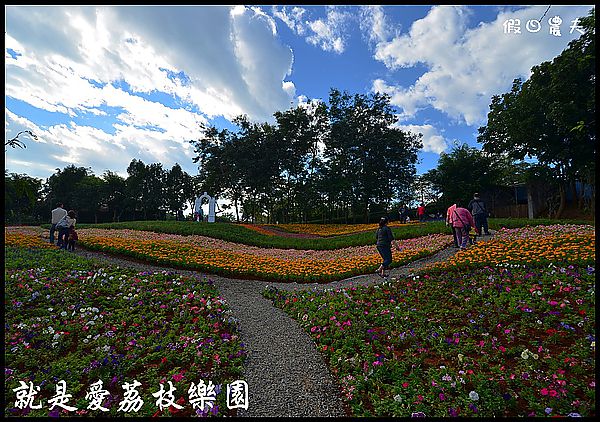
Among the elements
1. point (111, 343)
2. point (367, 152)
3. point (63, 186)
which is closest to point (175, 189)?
point (63, 186)

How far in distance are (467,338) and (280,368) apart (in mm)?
3086

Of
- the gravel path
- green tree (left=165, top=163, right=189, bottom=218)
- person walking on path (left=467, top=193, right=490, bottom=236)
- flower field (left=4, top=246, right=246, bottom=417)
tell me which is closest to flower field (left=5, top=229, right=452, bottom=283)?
person walking on path (left=467, top=193, right=490, bottom=236)

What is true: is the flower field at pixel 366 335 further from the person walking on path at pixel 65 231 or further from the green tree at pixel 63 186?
the green tree at pixel 63 186

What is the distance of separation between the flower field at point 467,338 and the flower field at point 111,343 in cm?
178

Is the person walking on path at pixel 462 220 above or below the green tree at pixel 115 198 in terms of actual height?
below

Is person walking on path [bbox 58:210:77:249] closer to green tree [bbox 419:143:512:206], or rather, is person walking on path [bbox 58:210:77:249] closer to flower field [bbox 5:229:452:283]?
flower field [bbox 5:229:452:283]

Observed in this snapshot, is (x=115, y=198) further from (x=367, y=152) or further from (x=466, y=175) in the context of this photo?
(x=466, y=175)

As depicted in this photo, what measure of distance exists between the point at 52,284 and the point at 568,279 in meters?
11.9

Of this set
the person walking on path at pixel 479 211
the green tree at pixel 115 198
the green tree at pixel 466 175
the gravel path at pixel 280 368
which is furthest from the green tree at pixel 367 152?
the green tree at pixel 115 198

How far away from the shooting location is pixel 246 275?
419 inches

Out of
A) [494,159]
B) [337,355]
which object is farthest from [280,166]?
[337,355]

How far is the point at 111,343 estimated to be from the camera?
5121 millimetres

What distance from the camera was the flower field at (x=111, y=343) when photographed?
381 cm

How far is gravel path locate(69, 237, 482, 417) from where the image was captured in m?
3.85
